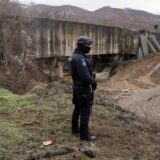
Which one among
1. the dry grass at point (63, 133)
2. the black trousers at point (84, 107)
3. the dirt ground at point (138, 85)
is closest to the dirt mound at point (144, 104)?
the dirt ground at point (138, 85)

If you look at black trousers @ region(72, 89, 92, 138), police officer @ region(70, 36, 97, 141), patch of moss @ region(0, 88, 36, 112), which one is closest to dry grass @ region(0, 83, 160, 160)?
patch of moss @ region(0, 88, 36, 112)

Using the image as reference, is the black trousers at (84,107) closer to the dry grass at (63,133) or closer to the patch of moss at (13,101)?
the dry grass at (63,133)

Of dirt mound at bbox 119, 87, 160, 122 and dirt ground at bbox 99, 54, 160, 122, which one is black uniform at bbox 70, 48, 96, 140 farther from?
dirt ground at bbox 99, 54, 160, 122

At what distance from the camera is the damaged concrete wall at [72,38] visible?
21781 millimetres

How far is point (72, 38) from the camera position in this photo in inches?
968

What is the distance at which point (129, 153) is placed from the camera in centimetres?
672

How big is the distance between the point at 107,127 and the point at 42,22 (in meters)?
14.3

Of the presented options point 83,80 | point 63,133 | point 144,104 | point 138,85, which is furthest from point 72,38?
point 83,80

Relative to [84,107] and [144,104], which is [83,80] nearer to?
[84,107]

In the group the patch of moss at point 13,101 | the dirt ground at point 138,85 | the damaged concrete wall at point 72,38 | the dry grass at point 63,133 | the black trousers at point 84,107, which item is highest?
the damaged concrete wall at point 72,38

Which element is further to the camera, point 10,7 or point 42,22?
point 42,22

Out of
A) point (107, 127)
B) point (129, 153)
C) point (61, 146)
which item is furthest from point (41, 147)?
point (107, 127)

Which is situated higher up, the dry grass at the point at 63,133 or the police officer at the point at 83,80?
the police officer at the point at 83,80

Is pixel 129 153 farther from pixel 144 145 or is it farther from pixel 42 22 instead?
pixel 42 22
